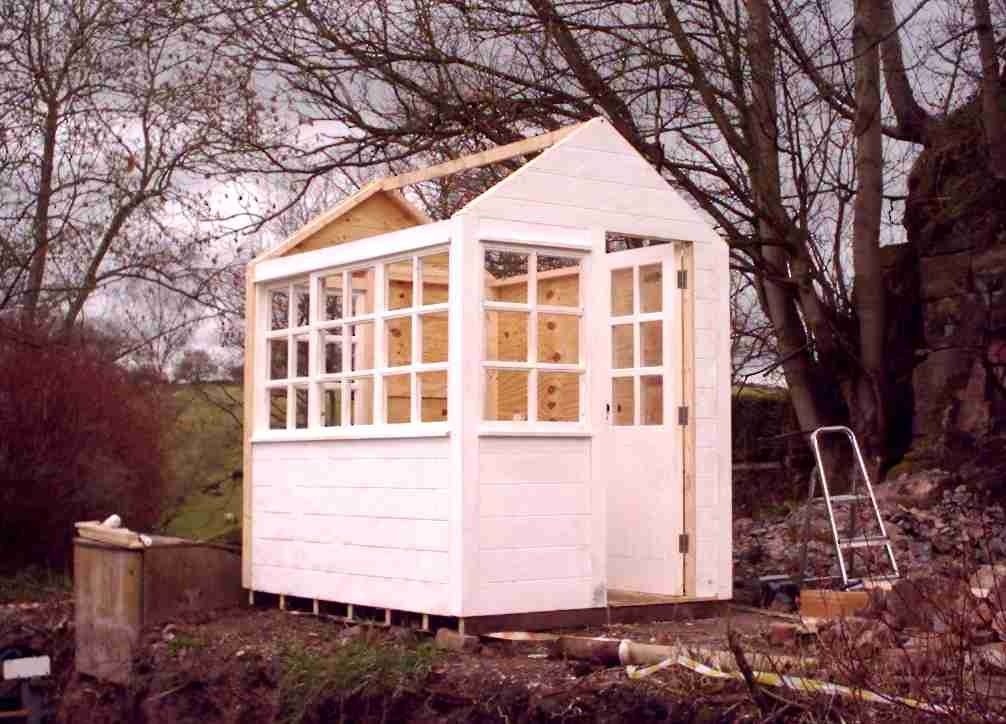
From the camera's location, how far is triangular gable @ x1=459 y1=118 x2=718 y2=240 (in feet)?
32.0

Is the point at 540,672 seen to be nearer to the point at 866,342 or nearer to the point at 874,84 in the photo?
the point at 866,342

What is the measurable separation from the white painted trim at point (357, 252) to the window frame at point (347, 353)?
3 cm

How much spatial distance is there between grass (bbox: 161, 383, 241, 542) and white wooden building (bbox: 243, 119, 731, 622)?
11.1 feet

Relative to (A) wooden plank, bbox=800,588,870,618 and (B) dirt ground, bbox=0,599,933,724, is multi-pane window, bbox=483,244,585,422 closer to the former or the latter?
(B) dirt ground, bbox=0,599,933,724

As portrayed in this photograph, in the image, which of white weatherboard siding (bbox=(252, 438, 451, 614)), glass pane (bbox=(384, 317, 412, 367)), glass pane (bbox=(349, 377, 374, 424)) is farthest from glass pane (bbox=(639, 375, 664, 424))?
glass pane (bbox=(349, 377, 374, 424))

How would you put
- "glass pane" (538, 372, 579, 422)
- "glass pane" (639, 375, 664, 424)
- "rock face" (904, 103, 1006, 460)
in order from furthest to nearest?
"rock face" (904, 103, 1006, 460) < "glass pane" (538, 372, 579, 422) < "glass pane" (639, 375, 664, 424)

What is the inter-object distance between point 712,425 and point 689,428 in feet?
0.64

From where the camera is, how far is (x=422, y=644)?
934 centimetres

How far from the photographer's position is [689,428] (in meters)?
10.5

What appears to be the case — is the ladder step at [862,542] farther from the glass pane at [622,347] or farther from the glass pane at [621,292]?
the glass pane at [621,292]

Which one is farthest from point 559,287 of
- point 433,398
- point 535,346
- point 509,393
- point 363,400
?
point 535,346

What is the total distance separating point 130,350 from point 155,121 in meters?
3.31

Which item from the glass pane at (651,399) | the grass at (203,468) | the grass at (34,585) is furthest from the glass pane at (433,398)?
the grass at (34,585)

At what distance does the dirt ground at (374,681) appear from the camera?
760cm
